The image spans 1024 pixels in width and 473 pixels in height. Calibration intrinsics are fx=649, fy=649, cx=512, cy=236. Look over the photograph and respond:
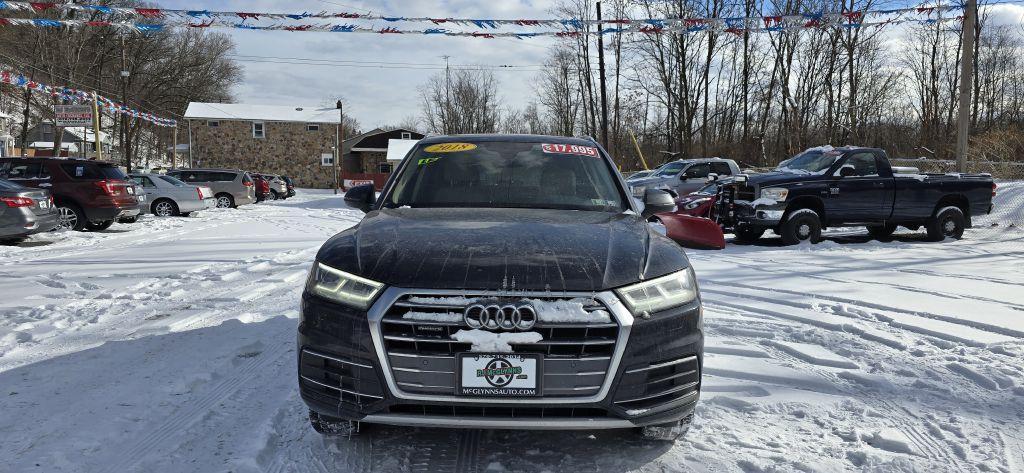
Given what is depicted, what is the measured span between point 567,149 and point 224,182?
21.8m

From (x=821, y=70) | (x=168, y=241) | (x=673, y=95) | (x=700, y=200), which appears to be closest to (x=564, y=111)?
(x=673, y=95)

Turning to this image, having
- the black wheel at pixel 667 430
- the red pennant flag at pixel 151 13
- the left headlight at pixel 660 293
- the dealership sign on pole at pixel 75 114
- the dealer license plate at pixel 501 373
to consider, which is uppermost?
the red pennant flag at pixel 151 13

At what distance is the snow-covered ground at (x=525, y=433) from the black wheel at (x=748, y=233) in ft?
12.1

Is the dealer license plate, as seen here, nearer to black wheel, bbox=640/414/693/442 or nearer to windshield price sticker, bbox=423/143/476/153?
black wheel, bbox=640/414/693/442

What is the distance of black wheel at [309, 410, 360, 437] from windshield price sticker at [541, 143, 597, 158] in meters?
2.22

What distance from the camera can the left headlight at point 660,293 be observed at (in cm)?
254

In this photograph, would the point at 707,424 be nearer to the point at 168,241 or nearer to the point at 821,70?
the point at 168,241

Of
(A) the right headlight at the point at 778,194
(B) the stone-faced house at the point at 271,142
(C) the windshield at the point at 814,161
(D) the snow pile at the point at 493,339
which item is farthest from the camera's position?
Result: (B) the stone-faced house at the point at 271,142

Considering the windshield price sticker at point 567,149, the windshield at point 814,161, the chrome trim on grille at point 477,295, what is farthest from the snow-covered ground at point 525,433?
the windshield at point 814,161

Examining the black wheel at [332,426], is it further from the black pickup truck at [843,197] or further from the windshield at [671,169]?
the windshield at [671,169]

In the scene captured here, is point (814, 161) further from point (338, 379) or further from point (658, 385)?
point (338, 379)

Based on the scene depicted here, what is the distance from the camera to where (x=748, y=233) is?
481 inches

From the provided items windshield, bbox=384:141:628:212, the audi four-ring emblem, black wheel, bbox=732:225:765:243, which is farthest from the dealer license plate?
black wheel, bbox=732:225:765:243

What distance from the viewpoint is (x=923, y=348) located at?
15.5 feet
